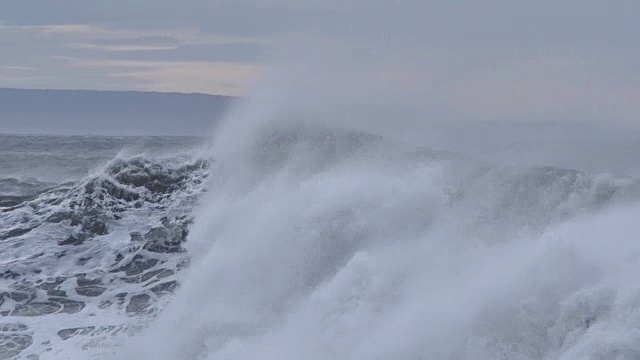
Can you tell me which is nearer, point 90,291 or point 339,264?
point 339,264

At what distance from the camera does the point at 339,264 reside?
9766 mm

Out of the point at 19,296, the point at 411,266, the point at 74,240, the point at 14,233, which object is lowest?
the point at 411,266

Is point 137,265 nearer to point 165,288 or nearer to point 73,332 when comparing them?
point 165,288

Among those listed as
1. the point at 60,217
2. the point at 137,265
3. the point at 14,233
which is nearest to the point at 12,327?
the point at 137,265

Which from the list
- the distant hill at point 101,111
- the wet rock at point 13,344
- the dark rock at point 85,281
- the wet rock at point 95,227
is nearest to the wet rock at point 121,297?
the dark rock at point 85,281

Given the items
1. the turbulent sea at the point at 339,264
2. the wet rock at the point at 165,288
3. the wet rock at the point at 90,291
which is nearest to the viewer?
the turbulent sea at the point at 339,264

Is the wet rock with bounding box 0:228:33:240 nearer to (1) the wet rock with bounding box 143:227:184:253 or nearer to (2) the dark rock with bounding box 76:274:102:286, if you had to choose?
(1) the wet rock with bounding box 143:227:184:253

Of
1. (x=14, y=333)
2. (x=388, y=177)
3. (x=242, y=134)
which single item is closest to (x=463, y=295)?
(x=388, y=177)

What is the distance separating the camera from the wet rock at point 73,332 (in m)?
10.0

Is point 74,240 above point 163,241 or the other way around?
above

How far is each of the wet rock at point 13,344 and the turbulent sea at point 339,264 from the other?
0.11ft

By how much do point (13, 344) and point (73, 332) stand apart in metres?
0.68

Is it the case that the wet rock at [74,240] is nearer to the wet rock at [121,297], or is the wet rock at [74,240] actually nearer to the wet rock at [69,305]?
the wet rock at [69,305]

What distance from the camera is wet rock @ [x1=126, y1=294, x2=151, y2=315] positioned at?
35.2 feet
